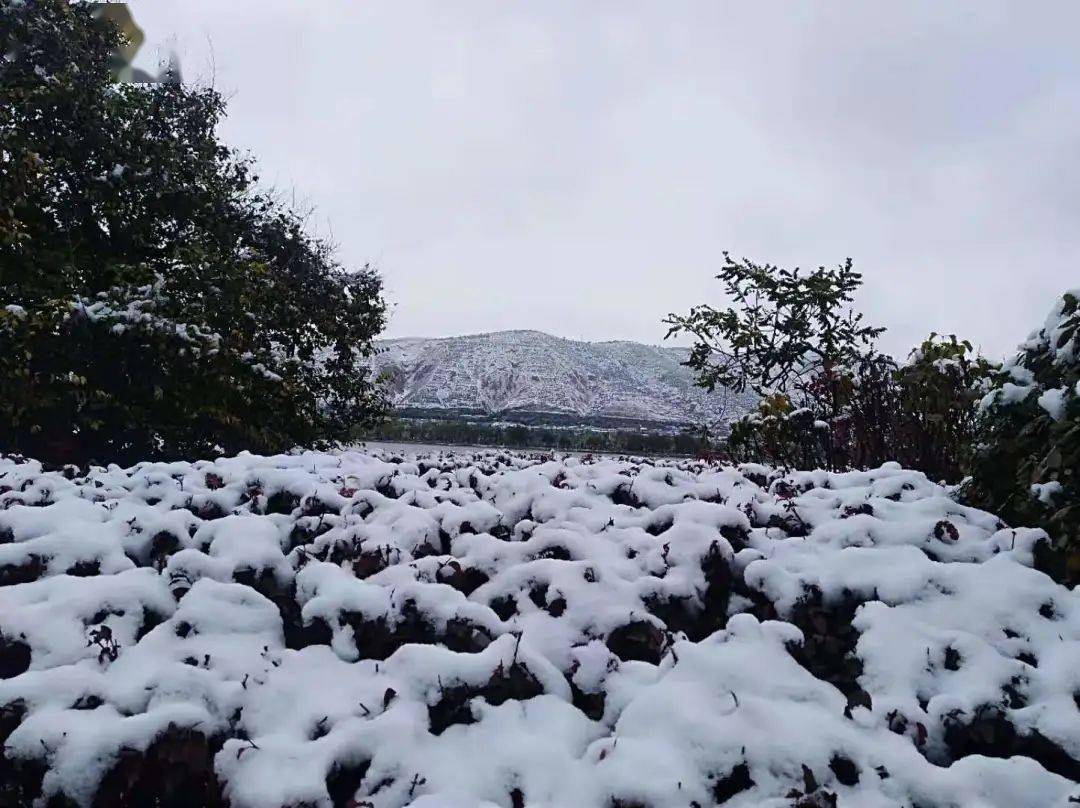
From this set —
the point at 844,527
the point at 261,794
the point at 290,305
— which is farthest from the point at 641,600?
the point at 290,305

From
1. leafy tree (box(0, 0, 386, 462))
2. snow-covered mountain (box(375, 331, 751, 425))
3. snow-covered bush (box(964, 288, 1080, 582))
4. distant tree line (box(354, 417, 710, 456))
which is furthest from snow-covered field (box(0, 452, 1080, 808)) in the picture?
snow-covered mountain (box(375, 331, 751, 425))

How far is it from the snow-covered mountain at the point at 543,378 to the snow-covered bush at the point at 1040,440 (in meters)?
17.9

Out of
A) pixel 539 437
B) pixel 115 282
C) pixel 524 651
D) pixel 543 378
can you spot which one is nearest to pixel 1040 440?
pixel 524 651

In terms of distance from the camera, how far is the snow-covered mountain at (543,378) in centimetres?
2505

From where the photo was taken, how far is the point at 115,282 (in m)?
7.73

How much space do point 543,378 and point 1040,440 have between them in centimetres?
2660

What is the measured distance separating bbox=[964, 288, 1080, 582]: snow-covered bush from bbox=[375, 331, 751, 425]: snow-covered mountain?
1795 cm

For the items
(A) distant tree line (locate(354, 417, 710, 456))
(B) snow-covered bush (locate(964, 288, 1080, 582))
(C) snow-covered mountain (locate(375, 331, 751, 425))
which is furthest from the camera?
(C) snow-covered mountain (locate(375, 331, 751, 425))

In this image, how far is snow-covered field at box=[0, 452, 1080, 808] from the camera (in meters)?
1.88

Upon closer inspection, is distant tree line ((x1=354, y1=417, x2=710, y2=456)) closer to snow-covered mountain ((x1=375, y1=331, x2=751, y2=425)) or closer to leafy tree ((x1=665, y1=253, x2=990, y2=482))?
leafy tree ((x1=665, y1=253, x2=990, y2=482))

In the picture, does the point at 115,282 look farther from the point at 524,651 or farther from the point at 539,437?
the point at 539,437

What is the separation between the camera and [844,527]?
9.87 feet

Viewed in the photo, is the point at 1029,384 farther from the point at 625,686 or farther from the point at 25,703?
the point at 25,703

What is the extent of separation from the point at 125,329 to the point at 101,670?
203 inches
